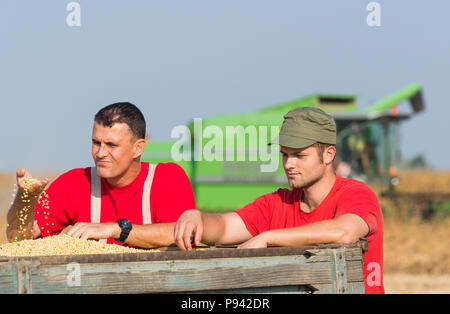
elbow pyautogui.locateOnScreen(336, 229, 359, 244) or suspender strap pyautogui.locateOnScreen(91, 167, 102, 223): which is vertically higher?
suspender strap pyautogui.locateOnScreen(91, 167, 102, 223)

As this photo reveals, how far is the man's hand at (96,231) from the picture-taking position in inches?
157

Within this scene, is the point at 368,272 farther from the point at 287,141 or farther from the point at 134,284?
the point at 134,284

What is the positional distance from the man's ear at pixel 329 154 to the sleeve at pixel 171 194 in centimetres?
114

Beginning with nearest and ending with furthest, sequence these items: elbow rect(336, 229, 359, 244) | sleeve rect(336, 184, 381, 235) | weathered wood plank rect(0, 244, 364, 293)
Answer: weathered wood plank rect(0, 244, 364, 293) < elbow rect(336, 229, 359, 244) < sleeve rect(336, 184, 381, 235)

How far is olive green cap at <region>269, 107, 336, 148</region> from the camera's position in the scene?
12.4 feet

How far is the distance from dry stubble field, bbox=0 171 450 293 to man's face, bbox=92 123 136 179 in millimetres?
6136

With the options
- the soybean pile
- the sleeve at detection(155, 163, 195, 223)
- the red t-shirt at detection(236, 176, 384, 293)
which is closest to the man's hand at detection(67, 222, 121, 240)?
the soybean pile

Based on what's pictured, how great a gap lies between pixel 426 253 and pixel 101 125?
985cm

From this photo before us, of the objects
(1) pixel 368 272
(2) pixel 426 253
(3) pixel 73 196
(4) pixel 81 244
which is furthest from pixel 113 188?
(2) pixel 426 253

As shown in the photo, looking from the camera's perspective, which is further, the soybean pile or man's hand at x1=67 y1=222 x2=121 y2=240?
man's hand at x1=67 y1=222 x2=121 y2=240

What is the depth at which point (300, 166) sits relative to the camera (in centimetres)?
382

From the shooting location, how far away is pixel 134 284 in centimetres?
273

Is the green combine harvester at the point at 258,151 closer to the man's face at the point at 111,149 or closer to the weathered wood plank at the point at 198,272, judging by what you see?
the man's face at the point at 111,149

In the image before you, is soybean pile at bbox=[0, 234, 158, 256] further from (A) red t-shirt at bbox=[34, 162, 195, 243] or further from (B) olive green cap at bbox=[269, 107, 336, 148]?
(B) olive green cap at bbox=[269, 107, 336, 148]
